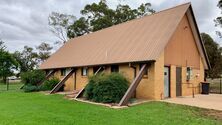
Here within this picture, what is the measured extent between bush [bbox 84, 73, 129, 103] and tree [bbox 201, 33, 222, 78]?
19360 mm

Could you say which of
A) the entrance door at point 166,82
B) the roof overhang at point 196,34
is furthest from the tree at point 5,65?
the roof overhang at point 196,34

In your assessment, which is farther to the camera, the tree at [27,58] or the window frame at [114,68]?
the tree at [27,58]

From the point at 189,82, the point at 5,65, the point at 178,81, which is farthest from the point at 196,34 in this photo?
the point at 5,65

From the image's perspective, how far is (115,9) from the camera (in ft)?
136

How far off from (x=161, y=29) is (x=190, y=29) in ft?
9.47

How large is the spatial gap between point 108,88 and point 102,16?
2873cm

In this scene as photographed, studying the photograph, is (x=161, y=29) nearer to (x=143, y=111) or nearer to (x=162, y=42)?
(x=162, y=42)

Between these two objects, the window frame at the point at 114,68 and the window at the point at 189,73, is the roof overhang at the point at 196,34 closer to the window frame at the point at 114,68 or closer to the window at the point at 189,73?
the window at the point at 189,73

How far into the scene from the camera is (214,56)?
30.4 m

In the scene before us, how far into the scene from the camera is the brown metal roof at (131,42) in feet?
52.2

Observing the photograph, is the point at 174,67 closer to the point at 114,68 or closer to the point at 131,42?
the point at 131,42

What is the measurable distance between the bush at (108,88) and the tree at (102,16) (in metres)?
26.2

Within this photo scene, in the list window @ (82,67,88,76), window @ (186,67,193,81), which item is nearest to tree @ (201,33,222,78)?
window @ (186,67,193,81)

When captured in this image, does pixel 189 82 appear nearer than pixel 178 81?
No
